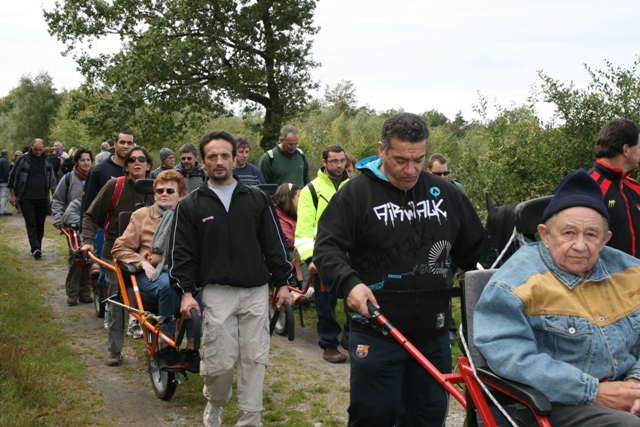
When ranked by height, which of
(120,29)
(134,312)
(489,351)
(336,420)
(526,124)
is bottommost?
(336,420)

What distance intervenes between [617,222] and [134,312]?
14.1 ft

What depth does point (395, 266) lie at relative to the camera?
4.01 metres

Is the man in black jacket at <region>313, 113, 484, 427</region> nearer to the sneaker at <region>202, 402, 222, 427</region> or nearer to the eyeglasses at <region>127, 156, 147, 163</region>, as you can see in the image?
the sneaker at <region>202, 402, 222, 427</region>

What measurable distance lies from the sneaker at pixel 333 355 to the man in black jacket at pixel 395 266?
362 cm

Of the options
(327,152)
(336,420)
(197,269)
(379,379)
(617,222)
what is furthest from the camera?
(327,152)

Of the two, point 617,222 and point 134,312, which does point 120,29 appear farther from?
point 617,222

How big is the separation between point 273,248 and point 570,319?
280 cm

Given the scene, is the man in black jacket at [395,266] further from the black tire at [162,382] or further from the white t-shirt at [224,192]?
the black tire at [162,382]

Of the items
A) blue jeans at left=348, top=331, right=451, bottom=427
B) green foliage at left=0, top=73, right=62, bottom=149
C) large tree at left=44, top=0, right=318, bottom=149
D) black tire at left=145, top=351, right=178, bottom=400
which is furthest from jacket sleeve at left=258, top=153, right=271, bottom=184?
green foliage at left=0, top=73, right=62, bottom=149

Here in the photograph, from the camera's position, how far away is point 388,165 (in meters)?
4.05

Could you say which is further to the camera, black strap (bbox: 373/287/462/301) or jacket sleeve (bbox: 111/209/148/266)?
jacket sleeve (bbox: 111/209/148/266)

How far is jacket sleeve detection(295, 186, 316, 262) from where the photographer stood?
7502mm

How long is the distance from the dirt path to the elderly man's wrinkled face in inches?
115

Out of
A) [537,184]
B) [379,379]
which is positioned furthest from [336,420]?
[537,184]
